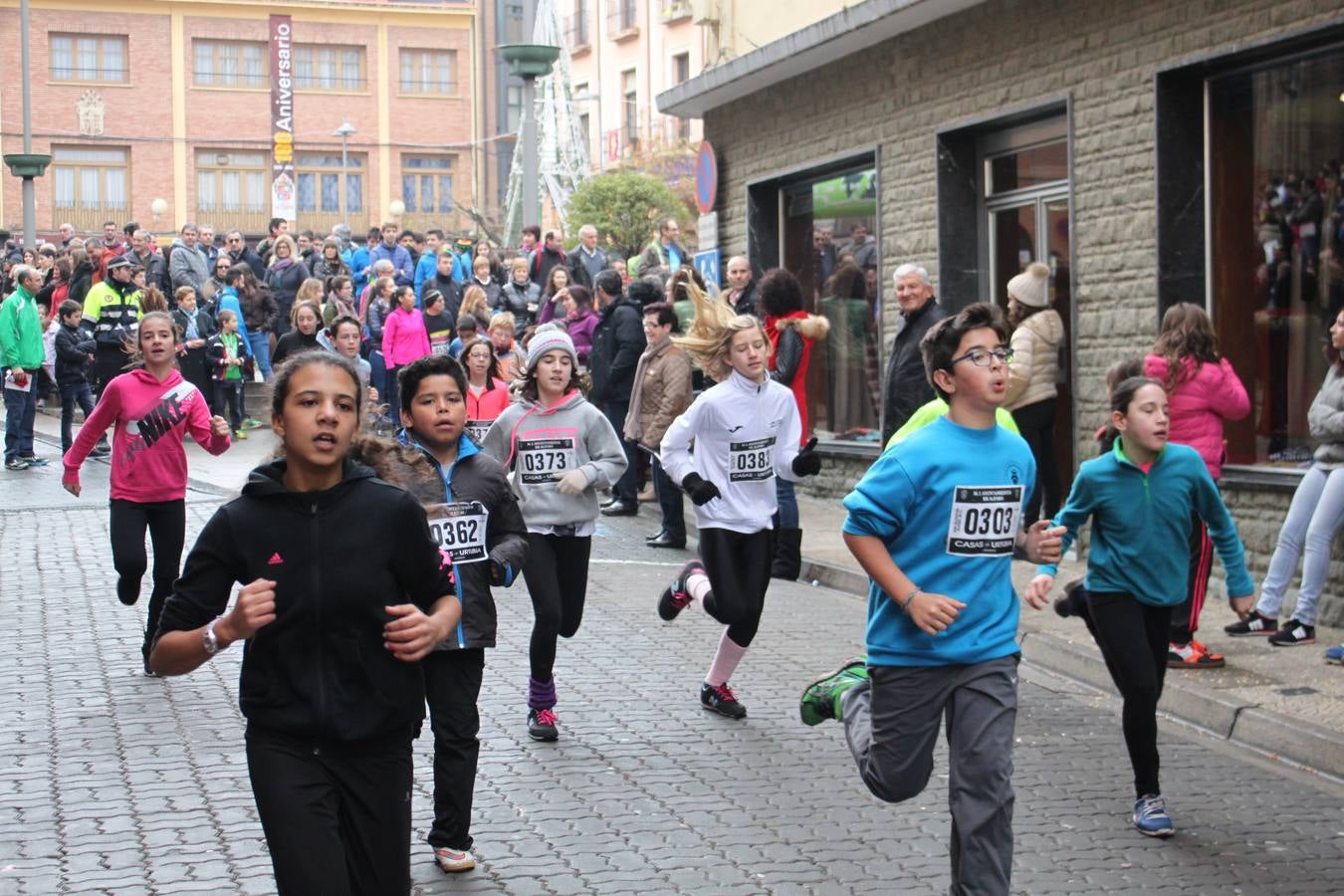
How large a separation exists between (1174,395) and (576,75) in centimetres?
5358

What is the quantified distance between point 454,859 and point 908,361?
7.29 m

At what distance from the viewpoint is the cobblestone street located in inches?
232

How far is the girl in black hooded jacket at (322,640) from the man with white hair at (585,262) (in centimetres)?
1783

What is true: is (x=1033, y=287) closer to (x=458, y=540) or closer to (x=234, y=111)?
(x=458, y=540)

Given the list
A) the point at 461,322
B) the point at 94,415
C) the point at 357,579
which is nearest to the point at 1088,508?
the point at 357,579

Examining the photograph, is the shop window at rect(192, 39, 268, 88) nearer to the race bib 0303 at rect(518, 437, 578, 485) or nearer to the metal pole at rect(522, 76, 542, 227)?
the metal pole at rect(522, 76, 542, 227)

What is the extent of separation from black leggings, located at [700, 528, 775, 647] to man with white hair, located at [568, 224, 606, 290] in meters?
13.8

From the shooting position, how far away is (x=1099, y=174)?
12.9m

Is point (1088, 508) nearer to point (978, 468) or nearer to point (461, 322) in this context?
point (978, 468)

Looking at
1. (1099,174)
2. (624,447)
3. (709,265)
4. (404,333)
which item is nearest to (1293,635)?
(1099,174)

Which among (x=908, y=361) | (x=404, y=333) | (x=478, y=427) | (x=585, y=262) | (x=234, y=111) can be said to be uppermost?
(x=234, y=111)

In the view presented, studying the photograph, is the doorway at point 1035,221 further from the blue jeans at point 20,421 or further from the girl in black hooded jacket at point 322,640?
the blue jeans at point 20,421

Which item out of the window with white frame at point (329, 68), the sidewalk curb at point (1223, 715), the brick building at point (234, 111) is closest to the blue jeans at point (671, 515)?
the sidewalk curb at point (1223, 715)

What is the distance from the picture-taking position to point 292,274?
81.8 feet
